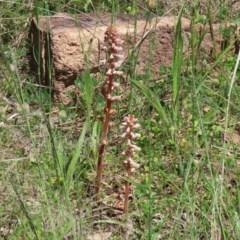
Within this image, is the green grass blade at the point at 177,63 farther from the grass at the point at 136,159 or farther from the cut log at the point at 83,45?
the cut log at the point at 83,45

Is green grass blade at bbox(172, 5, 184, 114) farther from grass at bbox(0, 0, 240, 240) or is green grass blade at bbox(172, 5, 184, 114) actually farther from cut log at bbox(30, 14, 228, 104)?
cut log at bbox(30, 14, 228, 104)

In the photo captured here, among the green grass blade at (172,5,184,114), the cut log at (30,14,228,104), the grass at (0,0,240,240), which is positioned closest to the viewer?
the grass at (0,0,240,240)

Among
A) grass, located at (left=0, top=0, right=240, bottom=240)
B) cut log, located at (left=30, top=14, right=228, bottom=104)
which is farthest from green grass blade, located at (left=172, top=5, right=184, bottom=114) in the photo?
cut log, located at (left=30, top=14, right=228, bottom=104)

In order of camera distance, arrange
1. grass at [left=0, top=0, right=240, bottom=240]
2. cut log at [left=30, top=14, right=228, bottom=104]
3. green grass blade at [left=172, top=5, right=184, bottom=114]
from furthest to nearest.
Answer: cut log at [left=30, top=14, right=228, bottom=104] < green grass blade at [left=172, top=5, right=184, bottom=114] < grass at [left=0, top=0, right=240, bottom=240]

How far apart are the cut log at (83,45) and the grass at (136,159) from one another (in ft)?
0.32

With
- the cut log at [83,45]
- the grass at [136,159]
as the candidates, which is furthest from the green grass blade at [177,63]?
the cut log at [83,45]

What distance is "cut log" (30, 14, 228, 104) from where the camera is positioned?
3.98 m

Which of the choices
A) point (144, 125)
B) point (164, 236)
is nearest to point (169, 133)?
point (144, 125)

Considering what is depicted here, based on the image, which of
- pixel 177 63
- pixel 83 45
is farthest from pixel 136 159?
pixel 83 45

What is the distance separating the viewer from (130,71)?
3.71 meters

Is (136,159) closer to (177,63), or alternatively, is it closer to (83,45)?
(177,63)

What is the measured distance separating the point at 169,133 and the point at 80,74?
80 centimetres

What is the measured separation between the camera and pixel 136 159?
3363 mm

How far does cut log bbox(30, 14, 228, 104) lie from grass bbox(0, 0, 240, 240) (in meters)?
0.10
